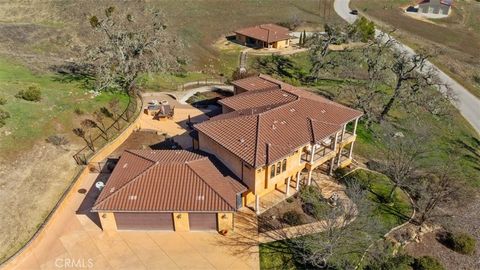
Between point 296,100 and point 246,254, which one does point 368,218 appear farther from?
point 296,100

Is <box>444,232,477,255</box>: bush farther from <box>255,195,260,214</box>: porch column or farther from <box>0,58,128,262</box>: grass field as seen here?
<box>0,58,128,262</box>: grass field

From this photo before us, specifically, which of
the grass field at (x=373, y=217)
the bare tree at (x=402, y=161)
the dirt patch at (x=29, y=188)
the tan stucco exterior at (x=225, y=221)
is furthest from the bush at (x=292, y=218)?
the dirt patch at (x=29, y=188)

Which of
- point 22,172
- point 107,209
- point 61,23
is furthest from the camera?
point 61,23

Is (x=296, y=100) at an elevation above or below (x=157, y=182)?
above

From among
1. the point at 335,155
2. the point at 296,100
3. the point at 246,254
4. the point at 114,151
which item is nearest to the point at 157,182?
the point at 246,254

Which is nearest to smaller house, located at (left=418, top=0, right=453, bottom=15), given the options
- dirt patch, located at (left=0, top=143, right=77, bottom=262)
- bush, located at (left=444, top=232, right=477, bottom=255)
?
bush, located at (left=444, top=232, right=477, bottom=255)

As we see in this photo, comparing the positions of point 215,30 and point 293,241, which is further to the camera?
point 215,30
